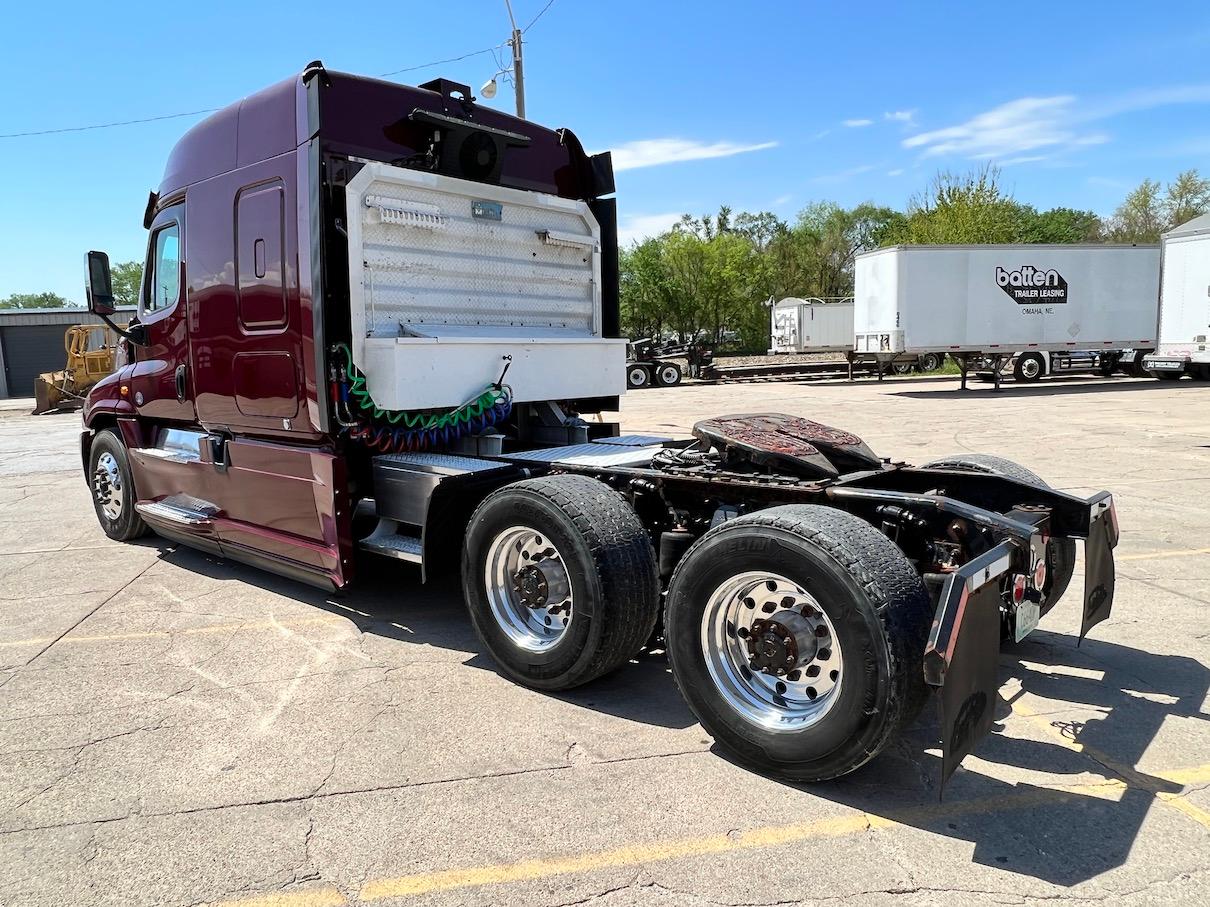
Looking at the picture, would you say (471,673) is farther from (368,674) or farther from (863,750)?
(863,750)

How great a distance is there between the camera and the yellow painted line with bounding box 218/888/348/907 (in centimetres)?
257

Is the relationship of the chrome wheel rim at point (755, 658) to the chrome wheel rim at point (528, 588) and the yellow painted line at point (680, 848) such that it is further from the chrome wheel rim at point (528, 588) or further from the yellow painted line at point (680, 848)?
the chrome wheel rim at point (528, 588)

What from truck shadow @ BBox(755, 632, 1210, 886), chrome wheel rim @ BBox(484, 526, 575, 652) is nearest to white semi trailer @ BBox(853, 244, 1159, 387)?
truck shadow @ BBox(755, 632, 1210, 886)

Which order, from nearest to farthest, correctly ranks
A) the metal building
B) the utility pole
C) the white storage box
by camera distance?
the white storage box → the utility pole → the metal building

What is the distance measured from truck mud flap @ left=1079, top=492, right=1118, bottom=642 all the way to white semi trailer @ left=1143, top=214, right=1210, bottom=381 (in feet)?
66.5

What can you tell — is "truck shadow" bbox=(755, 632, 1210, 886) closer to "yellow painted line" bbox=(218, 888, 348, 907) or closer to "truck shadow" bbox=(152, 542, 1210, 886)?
"truck shadow" bbox=(152, 542, 1210, 886)

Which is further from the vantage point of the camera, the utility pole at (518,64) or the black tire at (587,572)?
the utility pole at (518,64)

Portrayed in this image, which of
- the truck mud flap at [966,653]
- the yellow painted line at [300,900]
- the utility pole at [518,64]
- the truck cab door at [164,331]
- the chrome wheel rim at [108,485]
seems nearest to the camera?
the yellow painted line at [300,900]

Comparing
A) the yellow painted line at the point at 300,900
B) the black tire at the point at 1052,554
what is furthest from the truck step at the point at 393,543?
the black tire at the point at 1052,554

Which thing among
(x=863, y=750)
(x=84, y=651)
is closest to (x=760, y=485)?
(x=863, y=750)

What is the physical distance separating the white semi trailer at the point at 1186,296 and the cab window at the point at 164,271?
2223 centimetres

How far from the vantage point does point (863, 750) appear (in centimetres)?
295

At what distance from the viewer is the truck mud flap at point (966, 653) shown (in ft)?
8.82

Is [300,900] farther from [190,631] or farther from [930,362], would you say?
[930,362]
